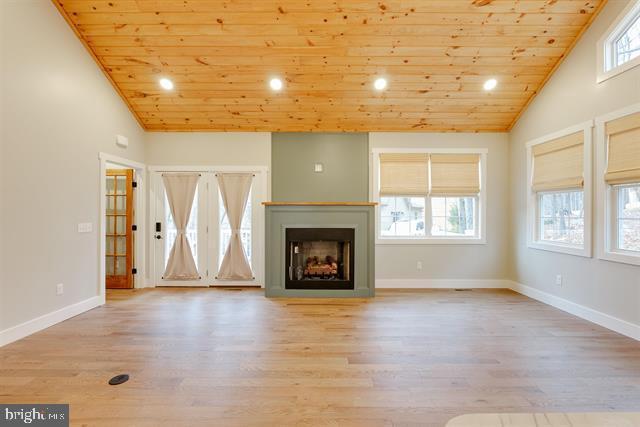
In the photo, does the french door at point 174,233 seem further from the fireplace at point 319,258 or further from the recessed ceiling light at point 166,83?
the fireplace at point 319,258

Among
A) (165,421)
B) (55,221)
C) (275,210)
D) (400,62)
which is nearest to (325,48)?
(400,62)

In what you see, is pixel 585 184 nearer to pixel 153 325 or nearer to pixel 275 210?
pixel 275 210

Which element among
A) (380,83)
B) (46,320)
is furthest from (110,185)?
(380,83)

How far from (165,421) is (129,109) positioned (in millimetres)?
4656

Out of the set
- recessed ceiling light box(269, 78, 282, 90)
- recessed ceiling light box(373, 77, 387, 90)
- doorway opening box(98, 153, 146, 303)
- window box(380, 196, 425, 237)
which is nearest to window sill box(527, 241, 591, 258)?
window box(380, 196, 425, 237)

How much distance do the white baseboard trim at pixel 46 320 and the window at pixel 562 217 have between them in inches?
245

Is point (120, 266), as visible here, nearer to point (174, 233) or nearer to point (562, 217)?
point (174, 233)

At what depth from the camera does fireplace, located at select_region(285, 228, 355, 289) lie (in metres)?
4.96

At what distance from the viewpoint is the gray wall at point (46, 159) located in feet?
10.6

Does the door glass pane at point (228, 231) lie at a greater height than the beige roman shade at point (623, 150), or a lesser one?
lesser

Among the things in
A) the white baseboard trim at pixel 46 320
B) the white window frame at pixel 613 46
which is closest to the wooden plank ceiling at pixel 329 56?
the white window frame at pixel 613 46

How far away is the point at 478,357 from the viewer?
286cm

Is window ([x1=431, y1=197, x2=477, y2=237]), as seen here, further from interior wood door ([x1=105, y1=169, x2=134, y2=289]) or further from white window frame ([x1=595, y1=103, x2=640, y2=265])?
interior wood door ([x1=105, y1=169, x2=134, y2=289])

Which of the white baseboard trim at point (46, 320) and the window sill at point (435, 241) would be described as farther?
the window sill at point (435, 241)
